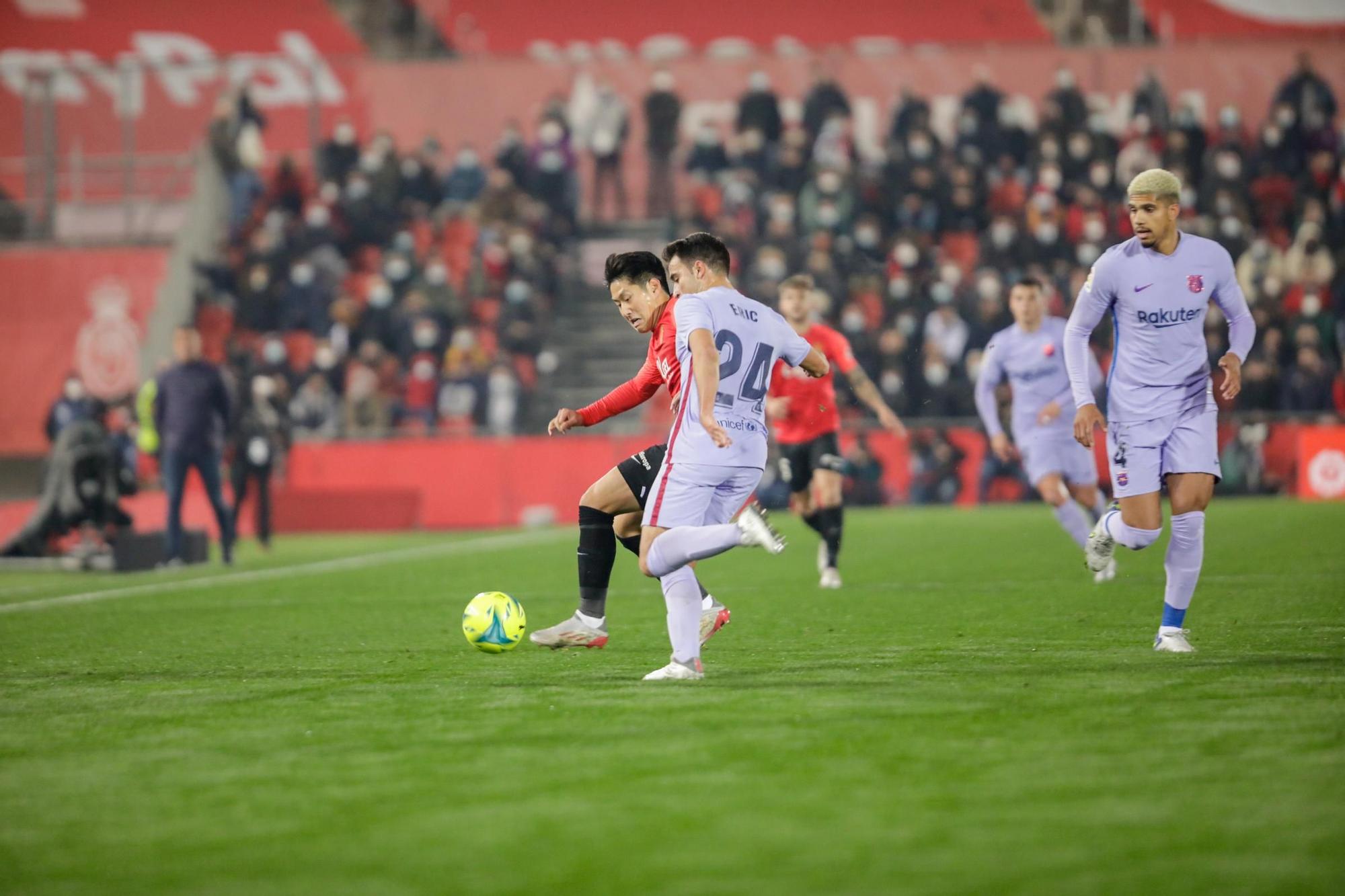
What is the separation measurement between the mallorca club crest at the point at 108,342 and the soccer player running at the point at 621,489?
68.4 ft

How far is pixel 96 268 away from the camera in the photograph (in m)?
28.5

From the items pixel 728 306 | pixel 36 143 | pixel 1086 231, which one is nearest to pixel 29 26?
pixel 36 143

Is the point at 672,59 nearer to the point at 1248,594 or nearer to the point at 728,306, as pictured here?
the point at 1248,594

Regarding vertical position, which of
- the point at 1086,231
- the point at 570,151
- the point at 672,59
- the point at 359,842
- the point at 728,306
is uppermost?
the point at 672,59

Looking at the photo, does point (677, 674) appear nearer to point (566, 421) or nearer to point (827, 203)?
point (566, 421)

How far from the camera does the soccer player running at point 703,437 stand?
7746 mm

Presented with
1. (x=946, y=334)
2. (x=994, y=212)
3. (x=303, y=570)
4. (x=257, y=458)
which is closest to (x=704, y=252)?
(x=303, y=570)

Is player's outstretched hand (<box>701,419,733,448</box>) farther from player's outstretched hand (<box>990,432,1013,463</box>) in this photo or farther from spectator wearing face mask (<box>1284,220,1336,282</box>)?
spectator wearing face mask (<box>1284,220,1336,282</box>)

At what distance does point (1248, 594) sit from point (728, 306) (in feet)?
17.9

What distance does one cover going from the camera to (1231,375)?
326 inches

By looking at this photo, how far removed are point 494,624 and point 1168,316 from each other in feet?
12.1

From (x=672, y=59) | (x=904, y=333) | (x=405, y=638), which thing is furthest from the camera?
(x=672, y=59)

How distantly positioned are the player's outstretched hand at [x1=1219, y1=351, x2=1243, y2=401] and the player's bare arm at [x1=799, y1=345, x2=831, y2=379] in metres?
1.86

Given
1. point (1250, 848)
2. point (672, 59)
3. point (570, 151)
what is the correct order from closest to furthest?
point (1250, 848)
point (570, 151)
point (672, 59)
